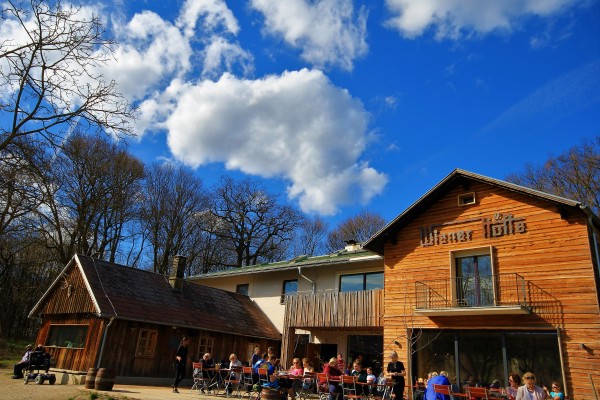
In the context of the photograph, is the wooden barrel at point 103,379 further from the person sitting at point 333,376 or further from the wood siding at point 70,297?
the person sitting at point 333,376

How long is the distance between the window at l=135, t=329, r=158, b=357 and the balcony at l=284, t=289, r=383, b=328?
A: 220 inches

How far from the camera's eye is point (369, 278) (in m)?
19.7

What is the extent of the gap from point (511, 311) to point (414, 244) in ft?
13.6

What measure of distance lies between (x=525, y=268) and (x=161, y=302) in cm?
1370

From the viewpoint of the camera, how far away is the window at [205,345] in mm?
19656

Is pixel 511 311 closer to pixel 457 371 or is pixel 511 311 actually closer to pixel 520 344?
pixel 520 344

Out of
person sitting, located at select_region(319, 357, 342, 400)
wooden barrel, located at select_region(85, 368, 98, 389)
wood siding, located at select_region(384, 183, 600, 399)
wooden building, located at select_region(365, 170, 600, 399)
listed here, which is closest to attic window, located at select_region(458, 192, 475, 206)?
wooden building, located at select_region(365, 170, 600, 399)

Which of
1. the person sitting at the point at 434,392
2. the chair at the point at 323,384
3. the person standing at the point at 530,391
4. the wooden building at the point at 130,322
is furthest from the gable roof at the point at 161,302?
the person standing at the point at 530,391

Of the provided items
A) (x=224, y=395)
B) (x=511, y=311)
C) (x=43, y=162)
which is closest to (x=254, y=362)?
(x=224, y=395)

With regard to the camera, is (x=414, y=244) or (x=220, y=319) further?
(x=220, y=319)

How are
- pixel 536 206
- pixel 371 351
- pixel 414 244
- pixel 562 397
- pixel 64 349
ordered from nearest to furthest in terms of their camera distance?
pixel 562 397 → pixel 536 206 → pixel 414 244 → pixel 64 349 → pixel 371 351

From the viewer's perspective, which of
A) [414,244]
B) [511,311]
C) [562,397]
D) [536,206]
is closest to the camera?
[562,397]

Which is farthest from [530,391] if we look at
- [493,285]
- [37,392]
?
[37,392]

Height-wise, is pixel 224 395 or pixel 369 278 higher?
pixel 369 278
